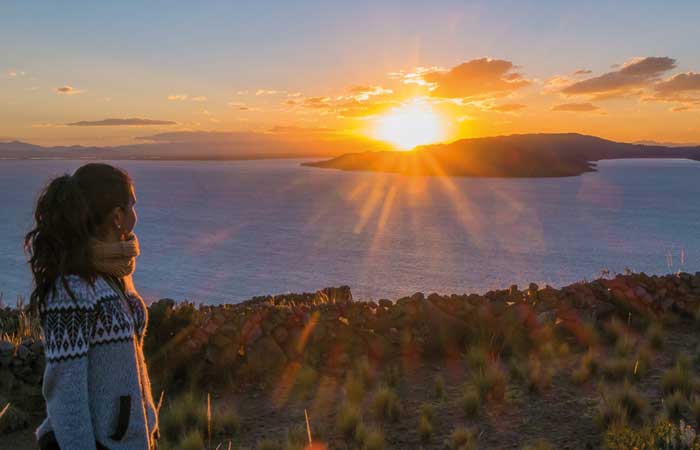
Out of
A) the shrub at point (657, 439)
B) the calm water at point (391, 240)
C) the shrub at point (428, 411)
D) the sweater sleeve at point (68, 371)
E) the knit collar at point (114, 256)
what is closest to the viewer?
the sweater sleeve at point (68, 371)

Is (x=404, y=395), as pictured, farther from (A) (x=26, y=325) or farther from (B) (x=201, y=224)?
(B) (x=201, y=224)

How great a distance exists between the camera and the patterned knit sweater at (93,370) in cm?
228

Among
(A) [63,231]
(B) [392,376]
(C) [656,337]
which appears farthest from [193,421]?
(C) [656,337]

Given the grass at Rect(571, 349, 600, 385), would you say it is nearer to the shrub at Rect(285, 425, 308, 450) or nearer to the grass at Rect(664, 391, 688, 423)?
the grass at Rect(664, 391, 688, 423)

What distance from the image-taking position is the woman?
2.29 meters

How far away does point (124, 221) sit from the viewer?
2.57 metres

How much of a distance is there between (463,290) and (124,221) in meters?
40.1

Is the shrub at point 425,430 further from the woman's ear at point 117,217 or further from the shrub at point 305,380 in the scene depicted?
the woman's ear at point 117,217

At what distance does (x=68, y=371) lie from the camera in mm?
2264

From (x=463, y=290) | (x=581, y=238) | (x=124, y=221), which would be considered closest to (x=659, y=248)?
(x=581, y=238)

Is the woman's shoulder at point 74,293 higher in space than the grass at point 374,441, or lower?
higher

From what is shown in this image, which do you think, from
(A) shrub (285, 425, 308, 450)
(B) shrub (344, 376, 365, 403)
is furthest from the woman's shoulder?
(B) shrub (344, 376, 365, 403)

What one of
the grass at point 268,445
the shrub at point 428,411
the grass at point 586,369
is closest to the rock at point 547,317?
the grass at point 586,369

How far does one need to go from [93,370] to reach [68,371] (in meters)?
0.15
